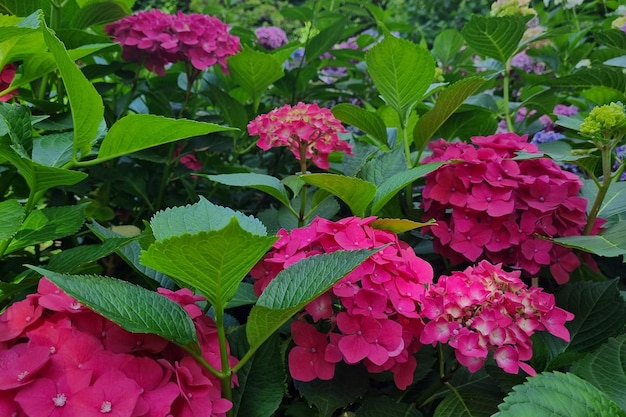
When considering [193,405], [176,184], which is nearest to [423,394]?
[193,405]

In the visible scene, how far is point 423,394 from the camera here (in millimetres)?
866

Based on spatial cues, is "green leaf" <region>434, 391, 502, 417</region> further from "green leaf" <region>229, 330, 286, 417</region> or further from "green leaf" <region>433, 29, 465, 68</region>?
"green leaf" <region>433, 29, 465, 68</region>

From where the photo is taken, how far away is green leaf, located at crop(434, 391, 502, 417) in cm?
76

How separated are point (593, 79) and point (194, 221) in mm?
1047

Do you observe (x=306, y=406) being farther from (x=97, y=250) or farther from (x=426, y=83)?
(x=426, y=83)

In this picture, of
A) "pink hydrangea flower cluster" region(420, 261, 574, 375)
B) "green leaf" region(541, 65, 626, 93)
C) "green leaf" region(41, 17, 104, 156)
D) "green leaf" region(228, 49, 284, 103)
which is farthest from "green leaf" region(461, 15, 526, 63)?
"green leaf" region(41, 17, 104, 156)

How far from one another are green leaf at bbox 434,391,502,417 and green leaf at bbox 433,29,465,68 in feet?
5.08

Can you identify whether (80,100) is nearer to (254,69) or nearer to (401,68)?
(401,68)

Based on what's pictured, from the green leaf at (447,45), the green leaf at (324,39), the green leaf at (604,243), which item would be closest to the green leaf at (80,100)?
the green leaf at (604,243)

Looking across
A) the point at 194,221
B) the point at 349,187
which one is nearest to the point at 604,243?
the point at 349,187

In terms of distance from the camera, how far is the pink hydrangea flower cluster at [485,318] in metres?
0.70

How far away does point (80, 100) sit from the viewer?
78 cm

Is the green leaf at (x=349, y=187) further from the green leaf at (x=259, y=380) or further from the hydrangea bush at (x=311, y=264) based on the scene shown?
the green leaf at (x=259, y=380)

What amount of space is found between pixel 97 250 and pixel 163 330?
0.26 metres
